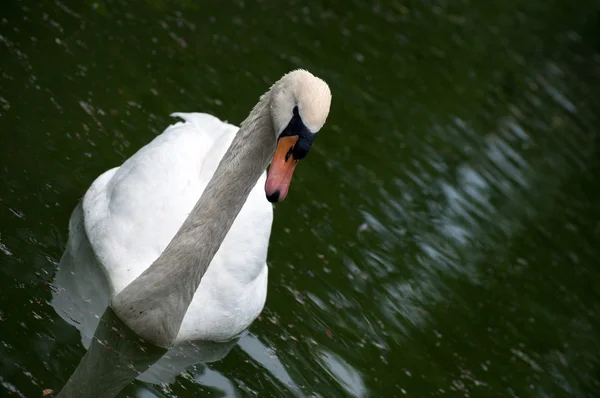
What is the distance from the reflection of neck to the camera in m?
5.84

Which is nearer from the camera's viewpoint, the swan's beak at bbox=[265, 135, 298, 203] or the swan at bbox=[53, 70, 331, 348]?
the swan's beak at bbox=[265, 135, 298, 203]

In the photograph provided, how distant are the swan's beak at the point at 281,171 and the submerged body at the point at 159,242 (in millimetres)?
1247

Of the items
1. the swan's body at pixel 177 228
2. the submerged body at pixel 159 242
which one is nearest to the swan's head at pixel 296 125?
the submerged body at pixel 159 242

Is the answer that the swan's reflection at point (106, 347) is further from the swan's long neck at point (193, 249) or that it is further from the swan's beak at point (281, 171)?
the swan's beak at point (281, 171)

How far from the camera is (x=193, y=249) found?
6.46 metres

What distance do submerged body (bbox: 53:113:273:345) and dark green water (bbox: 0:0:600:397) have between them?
0.69 feet

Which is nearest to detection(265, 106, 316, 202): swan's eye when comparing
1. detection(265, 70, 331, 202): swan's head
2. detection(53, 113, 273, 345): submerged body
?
detection(265, 70, 331, 202): swan's head

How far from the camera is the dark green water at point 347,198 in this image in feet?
23.7

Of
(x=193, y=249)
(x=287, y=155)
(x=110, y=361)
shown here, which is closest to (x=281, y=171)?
(x=287, y=155)

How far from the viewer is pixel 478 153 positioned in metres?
14.3

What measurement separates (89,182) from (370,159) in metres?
4.63

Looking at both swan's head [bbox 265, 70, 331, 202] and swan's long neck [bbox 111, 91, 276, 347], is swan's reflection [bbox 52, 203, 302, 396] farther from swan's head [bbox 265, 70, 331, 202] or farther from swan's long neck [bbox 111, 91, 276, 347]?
swan's head [bbox 265, 70, 331, 202]

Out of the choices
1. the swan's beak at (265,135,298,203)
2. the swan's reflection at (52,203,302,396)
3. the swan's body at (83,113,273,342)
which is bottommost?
the swan's reflection at (52,203,302,396)

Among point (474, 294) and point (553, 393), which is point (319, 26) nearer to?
point (474, 294)
